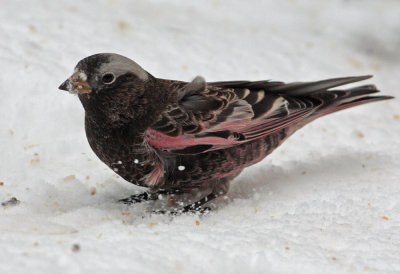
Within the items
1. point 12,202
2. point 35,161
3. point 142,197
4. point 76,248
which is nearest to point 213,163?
point 142,197

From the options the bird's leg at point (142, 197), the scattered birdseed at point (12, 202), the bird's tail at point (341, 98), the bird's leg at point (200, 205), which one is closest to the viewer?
the scattered birdseed at point (12, 202)

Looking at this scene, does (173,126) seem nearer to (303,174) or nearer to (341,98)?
(303,174)

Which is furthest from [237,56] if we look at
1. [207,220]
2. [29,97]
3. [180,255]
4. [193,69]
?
[180,255]

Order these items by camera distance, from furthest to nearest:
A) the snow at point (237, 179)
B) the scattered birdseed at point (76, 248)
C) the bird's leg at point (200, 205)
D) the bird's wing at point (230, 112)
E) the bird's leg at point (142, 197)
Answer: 1. the bird's leg at point (142, 197)
2. the bird's leg at point (200, 205)
3. the bird's wing at point (230, 112)
4. the snow at point (237, 179)
5. the scattered birdseed at point (76, 248)

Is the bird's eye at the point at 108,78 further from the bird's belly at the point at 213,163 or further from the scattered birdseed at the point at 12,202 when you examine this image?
the scattered birdseed at the point at 12,202

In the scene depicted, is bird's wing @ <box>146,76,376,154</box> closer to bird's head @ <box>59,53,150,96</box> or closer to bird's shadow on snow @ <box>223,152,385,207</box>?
Result: bird's head @ <box>59,53,150,96</box>

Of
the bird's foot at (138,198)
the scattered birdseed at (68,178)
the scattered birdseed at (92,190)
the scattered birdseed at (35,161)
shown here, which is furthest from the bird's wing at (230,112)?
the scattered birdseed at (35,161)

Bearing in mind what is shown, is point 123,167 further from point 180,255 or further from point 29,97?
point 29,97
